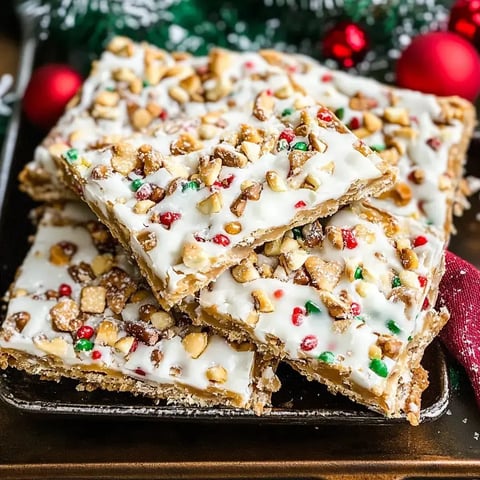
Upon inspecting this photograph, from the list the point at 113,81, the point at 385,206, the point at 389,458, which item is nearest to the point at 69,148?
A: the point at 113,81

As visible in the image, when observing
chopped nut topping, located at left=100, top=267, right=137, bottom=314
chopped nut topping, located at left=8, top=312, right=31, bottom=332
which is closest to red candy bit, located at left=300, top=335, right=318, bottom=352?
chopped nut topping, located at left=100, top=267, right=137, bottom=314

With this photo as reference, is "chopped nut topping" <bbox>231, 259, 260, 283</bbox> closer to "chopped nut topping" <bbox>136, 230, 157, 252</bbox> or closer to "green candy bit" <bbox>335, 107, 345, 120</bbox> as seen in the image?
"chopped nut topping" <bbox>136, 230, 157, 252</bbox>

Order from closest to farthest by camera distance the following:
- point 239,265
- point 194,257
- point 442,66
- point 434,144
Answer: point 194,257 → point 239,265 → point 434,144 → point 442,66

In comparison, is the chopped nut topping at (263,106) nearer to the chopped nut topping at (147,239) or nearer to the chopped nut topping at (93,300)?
the chopped nut topping at (147,239)

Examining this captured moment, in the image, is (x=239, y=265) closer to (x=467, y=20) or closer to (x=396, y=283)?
(x=396, y=283)

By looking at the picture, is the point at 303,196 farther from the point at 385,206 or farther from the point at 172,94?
the point at 172,94

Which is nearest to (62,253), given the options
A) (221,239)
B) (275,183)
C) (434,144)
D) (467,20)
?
(221,239)
